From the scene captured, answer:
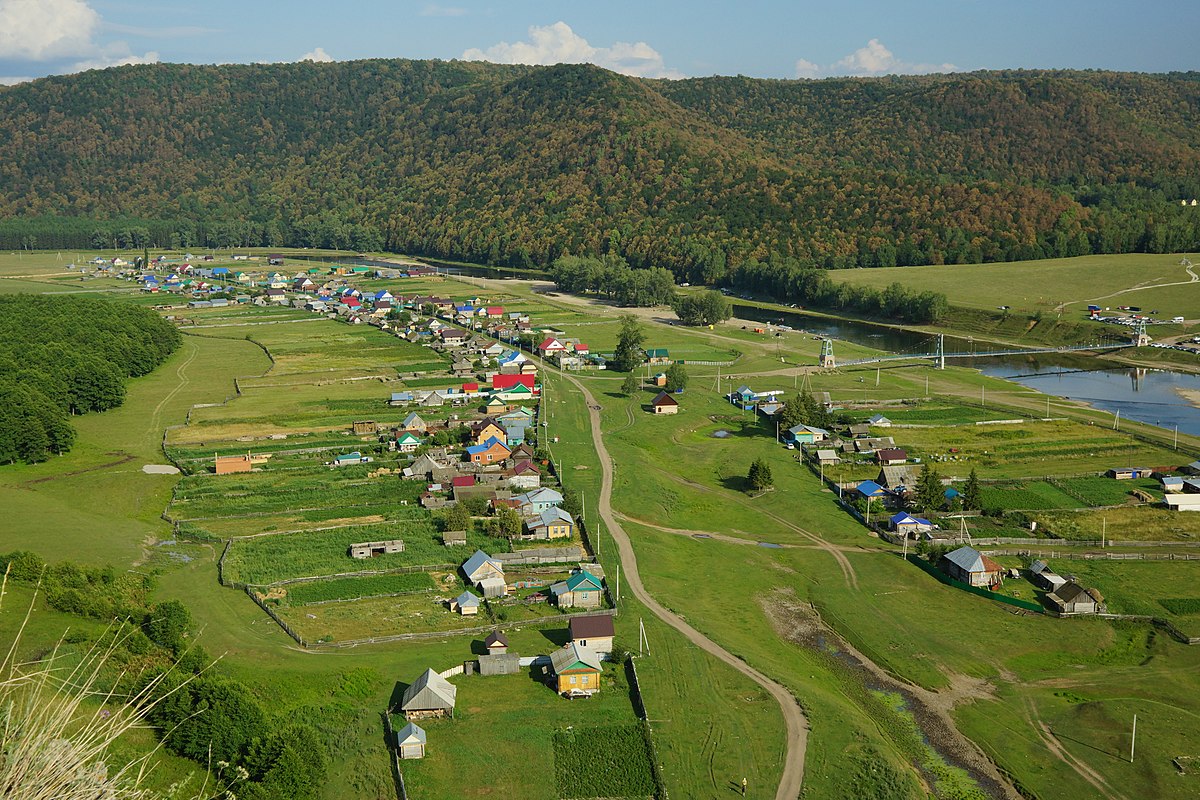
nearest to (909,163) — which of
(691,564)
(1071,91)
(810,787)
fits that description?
(1071,91)

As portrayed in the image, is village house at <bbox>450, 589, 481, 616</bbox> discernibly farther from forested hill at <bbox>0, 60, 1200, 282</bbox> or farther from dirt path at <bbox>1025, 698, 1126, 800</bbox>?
forested hill at <bbox>0, 60, 1200, 282</bbox>

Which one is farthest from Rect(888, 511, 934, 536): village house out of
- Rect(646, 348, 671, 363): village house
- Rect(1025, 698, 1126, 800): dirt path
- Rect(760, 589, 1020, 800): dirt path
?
Rect(646, 348, 671, 363): village house

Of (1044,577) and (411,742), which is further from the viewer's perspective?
(1044,577)

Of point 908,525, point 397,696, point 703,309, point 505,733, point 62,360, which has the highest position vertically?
point 703,309

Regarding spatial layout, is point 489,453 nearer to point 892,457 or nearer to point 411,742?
point 892,457

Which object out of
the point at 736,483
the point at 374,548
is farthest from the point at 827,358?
the point at 374,548

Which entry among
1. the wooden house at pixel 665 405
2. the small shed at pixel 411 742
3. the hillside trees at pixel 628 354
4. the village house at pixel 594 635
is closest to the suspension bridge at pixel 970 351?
the hillside trees at pixel 628 354
